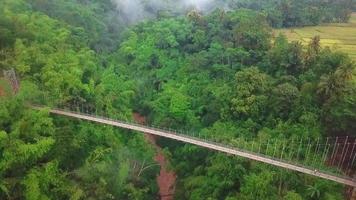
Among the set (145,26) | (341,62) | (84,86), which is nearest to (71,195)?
(84,86)

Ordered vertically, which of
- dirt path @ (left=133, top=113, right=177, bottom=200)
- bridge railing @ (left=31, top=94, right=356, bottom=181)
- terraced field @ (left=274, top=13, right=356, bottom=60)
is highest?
terraced field @ (left=274, top=13, right=356, bottom=60)

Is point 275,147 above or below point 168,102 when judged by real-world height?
above

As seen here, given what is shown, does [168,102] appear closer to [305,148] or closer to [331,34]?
[305,148]

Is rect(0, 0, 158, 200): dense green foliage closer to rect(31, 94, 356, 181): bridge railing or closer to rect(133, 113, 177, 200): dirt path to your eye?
rect(31, 94, 356, 181): bridge railing

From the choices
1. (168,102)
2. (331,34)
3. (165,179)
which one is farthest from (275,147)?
(331,34)

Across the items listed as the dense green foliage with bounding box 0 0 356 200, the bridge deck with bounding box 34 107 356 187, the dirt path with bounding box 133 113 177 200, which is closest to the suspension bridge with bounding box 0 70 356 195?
the bridge deck with bounding box 34 107 356 187

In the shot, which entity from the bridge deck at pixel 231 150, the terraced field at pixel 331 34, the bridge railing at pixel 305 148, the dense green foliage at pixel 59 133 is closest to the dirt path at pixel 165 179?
the dense green foliage at pixel 59 133

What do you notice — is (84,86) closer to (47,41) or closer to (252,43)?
(47,41)
